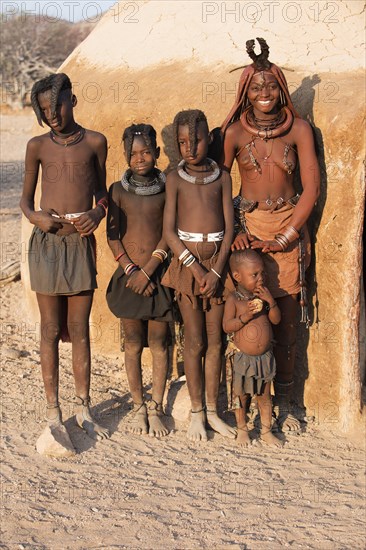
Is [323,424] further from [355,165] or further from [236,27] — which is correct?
[236,27]

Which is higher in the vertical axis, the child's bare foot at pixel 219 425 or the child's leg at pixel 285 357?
the child's leg at pixel 285 357

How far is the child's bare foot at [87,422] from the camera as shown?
4.79 metres

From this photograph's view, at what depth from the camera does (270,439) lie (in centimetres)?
474

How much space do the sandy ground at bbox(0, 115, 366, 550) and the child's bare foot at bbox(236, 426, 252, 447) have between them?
0.05 meters

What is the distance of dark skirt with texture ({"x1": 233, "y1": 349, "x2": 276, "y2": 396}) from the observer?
4.57 m

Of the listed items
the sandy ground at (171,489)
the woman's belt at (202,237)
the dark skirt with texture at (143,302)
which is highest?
the woman's belt at (202,237)

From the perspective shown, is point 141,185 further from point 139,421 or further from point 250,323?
point 139,421

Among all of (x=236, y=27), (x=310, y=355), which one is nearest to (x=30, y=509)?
(x=310, y=355)

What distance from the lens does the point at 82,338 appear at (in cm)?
473

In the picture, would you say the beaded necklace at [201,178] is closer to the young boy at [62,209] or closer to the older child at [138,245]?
the older child at [138,245]

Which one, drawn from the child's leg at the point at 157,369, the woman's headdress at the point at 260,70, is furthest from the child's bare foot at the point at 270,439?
the woman's headdress at the point at 260,70

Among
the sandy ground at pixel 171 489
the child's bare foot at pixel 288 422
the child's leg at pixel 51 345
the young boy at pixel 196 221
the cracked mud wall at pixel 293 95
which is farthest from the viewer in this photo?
the child's bare foot at pixel 288 422

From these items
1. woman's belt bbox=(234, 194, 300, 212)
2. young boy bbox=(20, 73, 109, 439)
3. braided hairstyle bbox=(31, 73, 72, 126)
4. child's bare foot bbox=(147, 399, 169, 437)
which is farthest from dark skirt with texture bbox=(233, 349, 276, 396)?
braided hairstyle bbox=(31, 73, 72, 126)

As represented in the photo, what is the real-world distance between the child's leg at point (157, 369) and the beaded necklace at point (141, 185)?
0.72 metres
